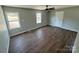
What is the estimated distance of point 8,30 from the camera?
2.56 ft

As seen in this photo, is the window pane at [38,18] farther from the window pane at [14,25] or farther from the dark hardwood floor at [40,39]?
the window pane at [14,25]

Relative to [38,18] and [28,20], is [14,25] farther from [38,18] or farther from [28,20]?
[38,18]

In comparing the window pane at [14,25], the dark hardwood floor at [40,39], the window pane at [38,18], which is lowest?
the dark hardwood floor at [40,39]

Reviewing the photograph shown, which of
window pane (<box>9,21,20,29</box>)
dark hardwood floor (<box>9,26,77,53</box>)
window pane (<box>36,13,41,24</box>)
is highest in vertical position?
window pane (<box>36,13,41,24</box>)

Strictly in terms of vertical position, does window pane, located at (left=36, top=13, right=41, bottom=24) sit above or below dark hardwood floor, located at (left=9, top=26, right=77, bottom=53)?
above

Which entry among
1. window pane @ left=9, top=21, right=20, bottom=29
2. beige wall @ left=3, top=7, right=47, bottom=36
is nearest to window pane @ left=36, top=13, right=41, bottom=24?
beige wall @ left=3, top=7, right=47, bottom=36

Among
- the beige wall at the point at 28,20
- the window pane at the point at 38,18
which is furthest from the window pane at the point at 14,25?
the window pane at the point at 38,18

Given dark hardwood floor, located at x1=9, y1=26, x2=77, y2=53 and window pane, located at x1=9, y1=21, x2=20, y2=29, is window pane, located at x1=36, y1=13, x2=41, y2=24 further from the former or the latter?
window pane, located at x1=9, y1=21, x2=20, y2=29

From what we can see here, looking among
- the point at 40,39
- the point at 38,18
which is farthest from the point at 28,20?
the point at 40,39

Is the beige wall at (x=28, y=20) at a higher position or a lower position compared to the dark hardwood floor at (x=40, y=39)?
higher

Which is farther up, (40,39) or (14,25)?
(14,25)

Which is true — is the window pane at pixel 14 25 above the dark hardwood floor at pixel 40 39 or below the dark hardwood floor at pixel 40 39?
above
